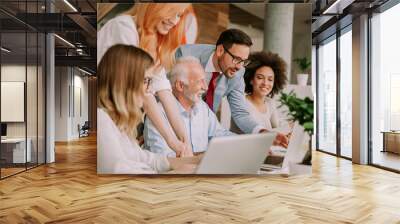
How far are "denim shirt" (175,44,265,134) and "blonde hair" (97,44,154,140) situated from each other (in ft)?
2.25

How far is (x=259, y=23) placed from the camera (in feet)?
21.6

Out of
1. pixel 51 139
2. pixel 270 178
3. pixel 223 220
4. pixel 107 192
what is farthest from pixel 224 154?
pixel 51 139

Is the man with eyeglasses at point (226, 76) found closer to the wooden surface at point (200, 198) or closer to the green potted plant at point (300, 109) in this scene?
the green potted plant at point (300, 109)

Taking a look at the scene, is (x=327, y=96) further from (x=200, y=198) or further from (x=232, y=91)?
(x=200, y=198)

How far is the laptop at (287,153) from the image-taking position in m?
6.57

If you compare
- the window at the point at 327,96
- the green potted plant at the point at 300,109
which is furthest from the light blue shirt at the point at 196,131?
the window at the point at 327,96

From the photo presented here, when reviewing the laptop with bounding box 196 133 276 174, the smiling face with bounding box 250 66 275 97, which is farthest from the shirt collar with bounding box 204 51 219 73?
the laptop with bounding box 196 133 276 174

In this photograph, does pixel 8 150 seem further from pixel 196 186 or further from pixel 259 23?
pixel 259 23

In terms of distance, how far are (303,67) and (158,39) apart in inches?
95.6

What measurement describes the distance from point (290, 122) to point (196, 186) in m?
1.96

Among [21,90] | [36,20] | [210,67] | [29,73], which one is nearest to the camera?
[210,67]

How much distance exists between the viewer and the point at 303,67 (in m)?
6.58

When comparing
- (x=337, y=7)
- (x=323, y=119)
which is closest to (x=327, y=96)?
(x=323, y=119)

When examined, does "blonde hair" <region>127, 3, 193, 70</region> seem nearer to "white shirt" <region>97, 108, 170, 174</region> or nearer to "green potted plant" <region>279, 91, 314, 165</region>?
"white shirt" <region>97, 108, 170, 174</region>
